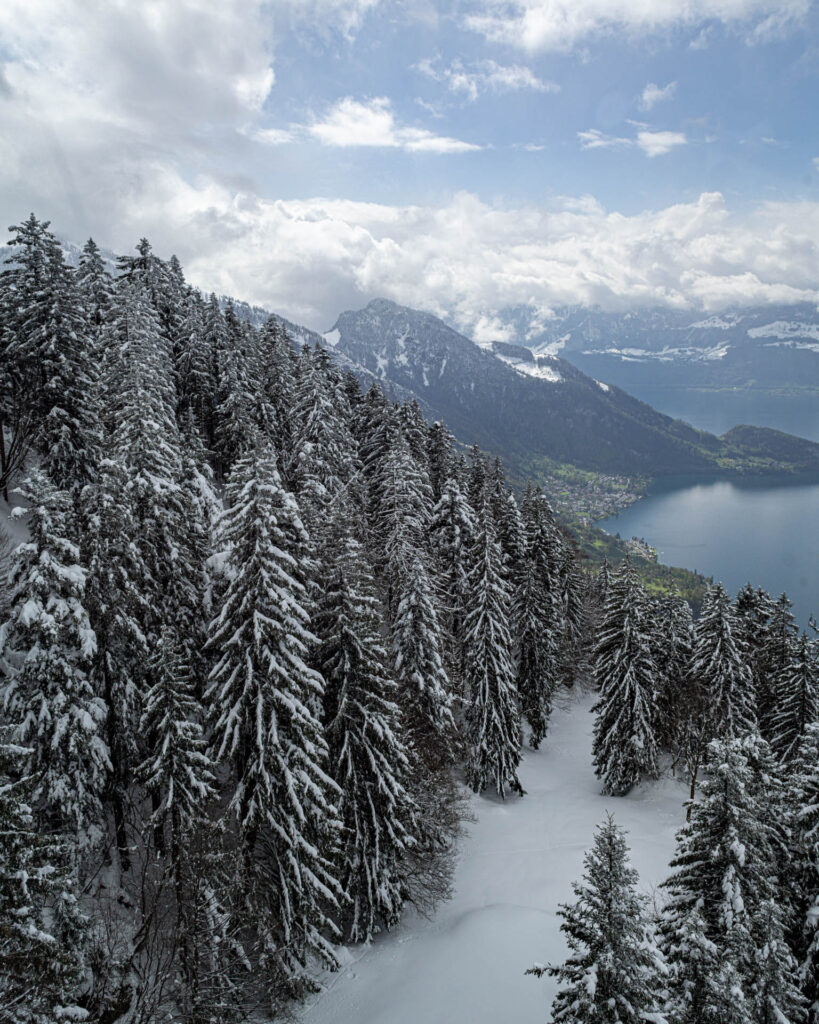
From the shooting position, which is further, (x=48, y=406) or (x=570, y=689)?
(x=570, y=689)

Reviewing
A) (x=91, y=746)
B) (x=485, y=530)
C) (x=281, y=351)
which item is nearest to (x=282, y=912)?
(x=91, y=746)

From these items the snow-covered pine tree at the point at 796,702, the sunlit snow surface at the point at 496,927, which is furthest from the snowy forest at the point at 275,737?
the sunlit snow surface at the point at 496,927

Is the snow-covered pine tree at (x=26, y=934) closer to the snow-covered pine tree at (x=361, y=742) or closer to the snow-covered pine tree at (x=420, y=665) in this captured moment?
the snow-covered pine tree at (x=361, y=742)

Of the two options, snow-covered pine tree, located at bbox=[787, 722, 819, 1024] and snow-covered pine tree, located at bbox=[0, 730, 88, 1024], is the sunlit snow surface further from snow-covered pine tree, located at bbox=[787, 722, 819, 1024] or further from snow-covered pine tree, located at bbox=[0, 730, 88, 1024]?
snow-covered pine tree, located at bbox=[0, 730, 88, 1024]

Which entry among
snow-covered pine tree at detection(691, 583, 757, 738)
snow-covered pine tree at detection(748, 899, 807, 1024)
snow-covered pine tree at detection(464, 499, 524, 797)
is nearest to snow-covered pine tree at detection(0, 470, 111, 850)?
snow-covered pine tree at detection(748, 899, 807, 1024)

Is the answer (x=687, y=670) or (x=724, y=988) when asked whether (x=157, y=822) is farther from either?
Answer: (x=687, y=670)

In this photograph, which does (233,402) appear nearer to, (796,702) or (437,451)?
(437,451)
